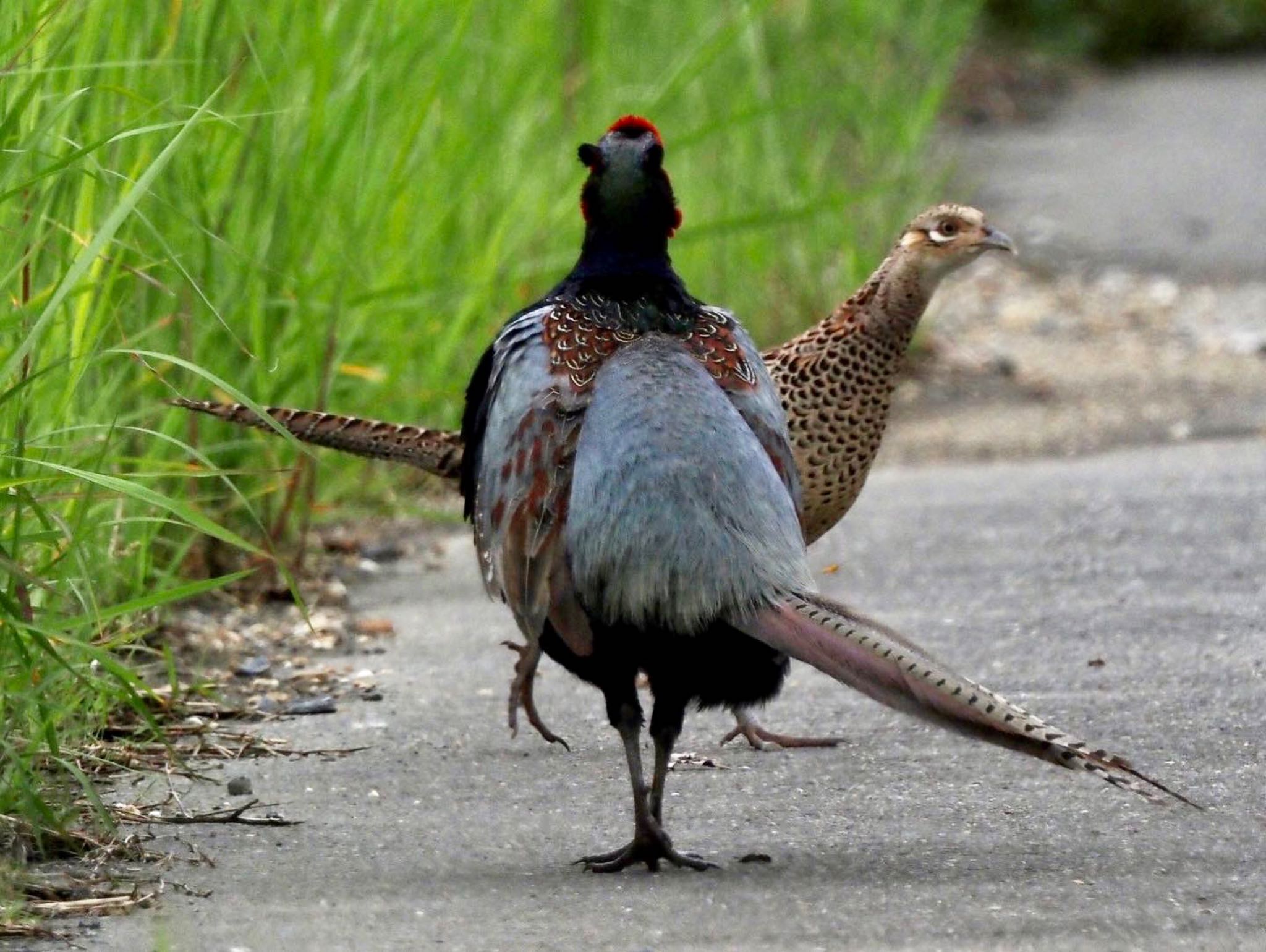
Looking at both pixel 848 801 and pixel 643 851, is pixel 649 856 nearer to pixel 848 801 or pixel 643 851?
pixel 643 851

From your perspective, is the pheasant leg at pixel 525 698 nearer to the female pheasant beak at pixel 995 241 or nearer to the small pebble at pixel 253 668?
the small pebble at pixel 253 668

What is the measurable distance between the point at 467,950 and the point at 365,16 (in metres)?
3.23

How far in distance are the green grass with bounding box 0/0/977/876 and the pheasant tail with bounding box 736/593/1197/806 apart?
946 mm

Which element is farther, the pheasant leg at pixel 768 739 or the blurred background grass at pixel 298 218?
the pheasant leg at pixel 768 739

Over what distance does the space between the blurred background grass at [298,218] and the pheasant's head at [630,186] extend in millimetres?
666

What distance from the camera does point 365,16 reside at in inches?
219

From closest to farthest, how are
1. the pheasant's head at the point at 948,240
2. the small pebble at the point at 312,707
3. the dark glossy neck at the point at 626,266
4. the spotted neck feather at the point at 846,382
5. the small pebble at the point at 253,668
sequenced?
the dark glossy neck at the point at 626,266 → the small pebble at the point at 312,707 → the spotted neck feather at the point at 846,382 → the small pebble at the point at 253,668 → the pheasant's head at the point at 948,240

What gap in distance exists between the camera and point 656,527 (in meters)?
3.51

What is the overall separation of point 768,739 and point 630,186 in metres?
1.22

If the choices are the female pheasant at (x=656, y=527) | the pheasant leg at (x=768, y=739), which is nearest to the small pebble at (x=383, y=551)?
the pheasant leg at (x=768, y=739)

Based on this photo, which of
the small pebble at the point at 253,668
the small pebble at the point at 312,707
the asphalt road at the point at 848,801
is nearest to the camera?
the asphalt road at the point at 848,801

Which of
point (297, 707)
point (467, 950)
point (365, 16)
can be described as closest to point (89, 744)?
point (297, 707)

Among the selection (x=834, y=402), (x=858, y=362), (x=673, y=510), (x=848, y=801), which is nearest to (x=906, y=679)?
(x=673, y=510)

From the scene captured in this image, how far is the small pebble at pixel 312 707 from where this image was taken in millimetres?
4668
